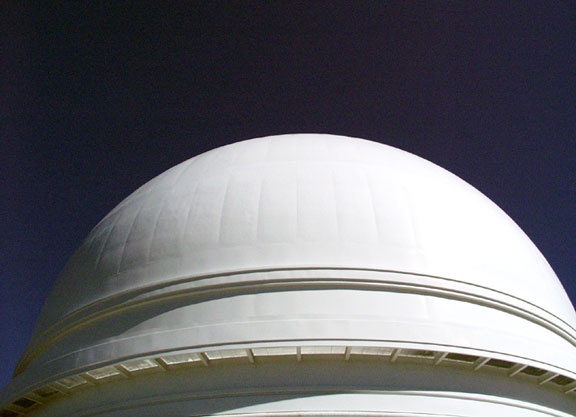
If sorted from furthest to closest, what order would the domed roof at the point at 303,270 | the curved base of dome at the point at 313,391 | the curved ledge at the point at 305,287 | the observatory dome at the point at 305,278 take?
the curved ledge at the point at 305,287 → the domed roof at the point at 303,270 → the observatory dome at the point at 305,278 → the curved base of dome at the point at 313,391

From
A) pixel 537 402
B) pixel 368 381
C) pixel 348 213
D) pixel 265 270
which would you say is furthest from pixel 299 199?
pixel 537 402

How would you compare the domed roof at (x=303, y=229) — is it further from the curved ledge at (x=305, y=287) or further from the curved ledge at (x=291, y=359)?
the curved ledge at (x=291, y=359)

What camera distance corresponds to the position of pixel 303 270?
35.8 ft

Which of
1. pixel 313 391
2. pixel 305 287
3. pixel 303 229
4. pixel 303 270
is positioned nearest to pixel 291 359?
pixel 313 391

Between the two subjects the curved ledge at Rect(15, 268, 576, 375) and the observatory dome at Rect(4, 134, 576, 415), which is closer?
the observatory dome at Rect(4, 134, 576, 415)

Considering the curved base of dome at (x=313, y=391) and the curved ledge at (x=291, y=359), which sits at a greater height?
the curved ledge at (x=291, y=359)

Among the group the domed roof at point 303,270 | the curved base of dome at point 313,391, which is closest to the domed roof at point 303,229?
the domed roof at point 303,270

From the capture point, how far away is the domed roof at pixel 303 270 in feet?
33.5

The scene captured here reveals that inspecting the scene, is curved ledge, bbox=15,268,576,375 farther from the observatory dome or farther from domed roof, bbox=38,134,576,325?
domed roof, bbox=38,134,576,325

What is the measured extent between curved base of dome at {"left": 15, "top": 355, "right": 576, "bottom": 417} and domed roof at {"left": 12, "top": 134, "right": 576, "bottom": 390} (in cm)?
76

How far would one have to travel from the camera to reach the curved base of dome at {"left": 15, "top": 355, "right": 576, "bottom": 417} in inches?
374

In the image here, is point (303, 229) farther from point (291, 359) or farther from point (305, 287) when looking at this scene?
point (291, 359)

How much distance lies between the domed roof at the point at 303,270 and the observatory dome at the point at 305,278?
0.12ft

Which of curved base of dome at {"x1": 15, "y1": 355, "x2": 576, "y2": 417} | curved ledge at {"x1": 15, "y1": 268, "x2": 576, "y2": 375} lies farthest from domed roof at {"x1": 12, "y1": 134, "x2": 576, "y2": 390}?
curved base of dome at {"x1": 15, "y1": 355, "x2": 576, "y2": 417}
